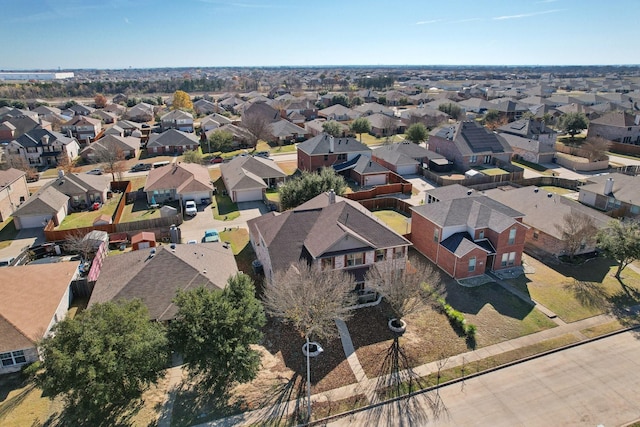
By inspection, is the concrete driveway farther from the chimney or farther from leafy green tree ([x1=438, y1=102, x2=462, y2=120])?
leafy green tree ([x1=438, y1=102, x2=462, y2=120])

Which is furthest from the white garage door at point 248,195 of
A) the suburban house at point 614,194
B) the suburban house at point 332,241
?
the suburban house at point 614,194

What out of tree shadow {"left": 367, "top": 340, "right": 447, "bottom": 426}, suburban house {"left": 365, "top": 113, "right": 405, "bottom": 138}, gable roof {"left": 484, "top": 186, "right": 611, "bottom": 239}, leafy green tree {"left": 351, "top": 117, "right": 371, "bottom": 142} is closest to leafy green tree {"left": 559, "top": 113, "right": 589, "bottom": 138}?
suburban house {"left": 365, "top": 113, "right": 405, "bottom": 138}

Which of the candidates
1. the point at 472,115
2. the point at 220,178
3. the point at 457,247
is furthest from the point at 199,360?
the point at 472,115

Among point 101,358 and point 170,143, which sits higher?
point 101,358

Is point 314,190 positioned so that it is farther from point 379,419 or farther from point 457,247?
point 379,419

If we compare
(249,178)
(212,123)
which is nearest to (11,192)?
(249,178)

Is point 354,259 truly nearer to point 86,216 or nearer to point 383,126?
point 86,216
